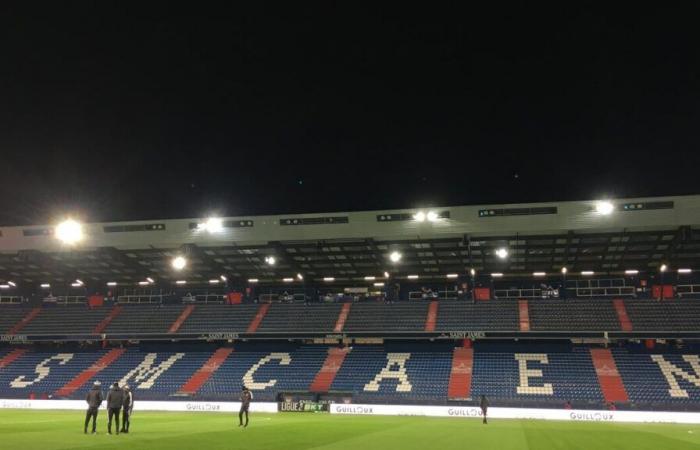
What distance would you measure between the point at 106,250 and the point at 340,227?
65.6 feet

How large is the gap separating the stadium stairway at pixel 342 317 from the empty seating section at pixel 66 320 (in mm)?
23165

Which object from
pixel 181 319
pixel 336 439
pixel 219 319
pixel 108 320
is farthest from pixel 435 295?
pixel 336 439

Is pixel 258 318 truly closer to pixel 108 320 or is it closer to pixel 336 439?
pixel 108 320

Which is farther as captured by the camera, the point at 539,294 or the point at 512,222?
the point at 539,294

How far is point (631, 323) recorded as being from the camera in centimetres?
4209

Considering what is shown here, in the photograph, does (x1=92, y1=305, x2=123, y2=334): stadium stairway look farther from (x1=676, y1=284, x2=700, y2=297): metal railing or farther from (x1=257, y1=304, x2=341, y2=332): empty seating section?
(x1=676, y1=284, x2=700, y2=297): metal railing

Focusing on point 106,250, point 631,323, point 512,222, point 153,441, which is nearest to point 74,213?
→ point 106,250

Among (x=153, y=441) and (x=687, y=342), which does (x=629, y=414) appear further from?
(x=153, y=441)

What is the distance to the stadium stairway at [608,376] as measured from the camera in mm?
37219

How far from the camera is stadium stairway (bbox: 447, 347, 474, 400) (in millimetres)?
39375

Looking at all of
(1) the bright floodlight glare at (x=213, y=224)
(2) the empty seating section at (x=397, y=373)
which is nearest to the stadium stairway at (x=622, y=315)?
(2) the empty seating section at (x=397, y=373)

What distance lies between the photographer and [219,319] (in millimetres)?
50438

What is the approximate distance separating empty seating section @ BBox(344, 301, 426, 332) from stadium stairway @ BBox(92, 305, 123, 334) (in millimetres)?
22965

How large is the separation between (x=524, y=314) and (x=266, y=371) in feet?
71.7
